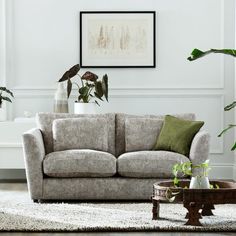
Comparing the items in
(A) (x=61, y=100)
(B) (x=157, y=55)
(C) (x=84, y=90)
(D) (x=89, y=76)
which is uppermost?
(B) (x=157, y=55)

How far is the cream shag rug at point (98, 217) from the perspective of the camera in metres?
4.36

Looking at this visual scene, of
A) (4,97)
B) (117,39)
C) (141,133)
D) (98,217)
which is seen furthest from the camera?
(117,39)

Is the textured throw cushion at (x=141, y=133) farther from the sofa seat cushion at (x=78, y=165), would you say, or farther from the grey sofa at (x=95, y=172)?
the sofa seat cushion at (x=78, y=165)

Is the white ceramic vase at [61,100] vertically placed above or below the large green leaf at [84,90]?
below

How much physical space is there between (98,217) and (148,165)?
38.4 inches

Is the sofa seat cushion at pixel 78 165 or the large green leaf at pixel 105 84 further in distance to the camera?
the large green leaf at pixel 105 84

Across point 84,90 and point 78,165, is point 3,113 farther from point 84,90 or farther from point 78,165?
point 78,165

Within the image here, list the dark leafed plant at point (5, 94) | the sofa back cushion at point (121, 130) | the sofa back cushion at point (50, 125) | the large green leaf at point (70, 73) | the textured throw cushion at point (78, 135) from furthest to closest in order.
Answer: the dark leafed plant at point (5, 94)
the large green leaf at point (70, 73)
the sofa back cushion at point (121, 130)
the sofa back cushion at point (50, 125)
the textured throw cushion at point (78, 135)

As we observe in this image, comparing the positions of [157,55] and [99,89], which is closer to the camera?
[99,89]

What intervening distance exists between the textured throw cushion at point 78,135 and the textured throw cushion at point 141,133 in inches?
9.0

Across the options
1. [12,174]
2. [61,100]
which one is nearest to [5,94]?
[61,100]

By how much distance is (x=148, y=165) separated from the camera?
564 centimetres

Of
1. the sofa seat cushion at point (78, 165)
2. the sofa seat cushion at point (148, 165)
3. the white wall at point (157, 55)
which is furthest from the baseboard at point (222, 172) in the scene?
the sofa seat cushion at point (78, 165)

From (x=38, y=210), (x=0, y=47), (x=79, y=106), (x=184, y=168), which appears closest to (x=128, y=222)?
(x=184, y=168)
